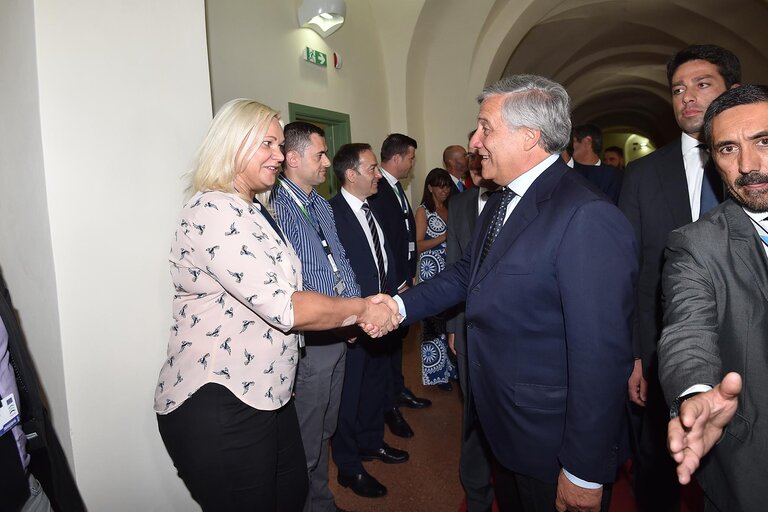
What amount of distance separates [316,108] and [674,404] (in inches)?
155

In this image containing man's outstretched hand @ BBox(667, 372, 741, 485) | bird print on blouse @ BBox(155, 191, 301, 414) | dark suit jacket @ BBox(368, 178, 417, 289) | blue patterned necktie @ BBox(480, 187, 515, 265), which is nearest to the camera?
man's outstretched hand @ BBox(667, 372, 741, 485)

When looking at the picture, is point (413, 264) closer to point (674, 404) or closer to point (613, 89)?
point (674, 404)

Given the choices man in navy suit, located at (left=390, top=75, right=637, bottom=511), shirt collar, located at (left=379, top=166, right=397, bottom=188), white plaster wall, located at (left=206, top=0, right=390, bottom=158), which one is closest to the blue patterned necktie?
man in navy suit, located at (left=390, top=75, right=637, bottom=511)

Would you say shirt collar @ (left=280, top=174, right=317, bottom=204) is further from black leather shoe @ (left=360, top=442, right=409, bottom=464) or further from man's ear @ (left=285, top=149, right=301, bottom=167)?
black leather shoe @ (left=360, top=442, right=409, bottom=464)

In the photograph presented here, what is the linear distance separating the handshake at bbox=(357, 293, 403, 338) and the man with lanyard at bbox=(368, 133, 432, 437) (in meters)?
1.39

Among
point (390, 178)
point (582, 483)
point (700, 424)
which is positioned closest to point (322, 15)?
point (390, 178)

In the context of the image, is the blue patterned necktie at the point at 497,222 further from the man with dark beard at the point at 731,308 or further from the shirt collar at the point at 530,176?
the man with dark beard at the point at 731,308

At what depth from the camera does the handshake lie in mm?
2066

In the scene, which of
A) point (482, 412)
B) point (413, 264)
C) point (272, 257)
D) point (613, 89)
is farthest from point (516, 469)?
point (613, 89)

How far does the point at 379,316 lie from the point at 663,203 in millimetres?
1320

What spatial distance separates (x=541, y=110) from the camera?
1607mm

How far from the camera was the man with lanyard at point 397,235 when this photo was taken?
367 centimetres

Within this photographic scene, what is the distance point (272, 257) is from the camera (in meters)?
1.57

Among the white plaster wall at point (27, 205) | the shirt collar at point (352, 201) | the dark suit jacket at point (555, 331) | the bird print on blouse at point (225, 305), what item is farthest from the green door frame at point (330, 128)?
the dark suit jacket at point (555, 331)
